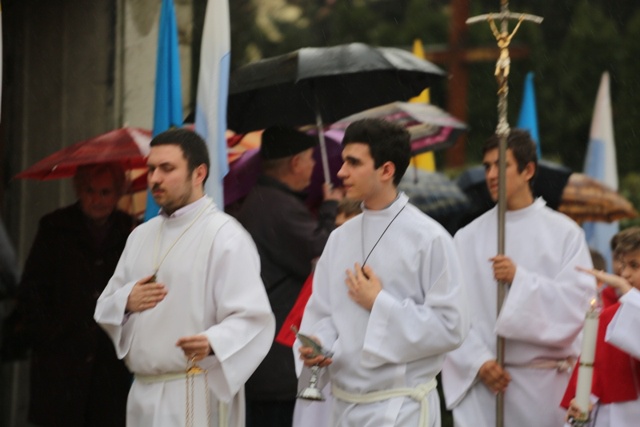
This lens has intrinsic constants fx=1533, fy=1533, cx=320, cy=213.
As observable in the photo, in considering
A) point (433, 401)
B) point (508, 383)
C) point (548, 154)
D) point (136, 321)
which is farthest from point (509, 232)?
point (548, 154)

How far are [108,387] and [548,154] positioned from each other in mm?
12531

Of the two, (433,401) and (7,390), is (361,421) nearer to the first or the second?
(433,401)

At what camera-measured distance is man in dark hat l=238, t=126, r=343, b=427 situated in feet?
26.3

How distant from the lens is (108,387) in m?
8.13

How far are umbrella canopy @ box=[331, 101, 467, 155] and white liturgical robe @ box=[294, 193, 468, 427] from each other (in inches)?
122

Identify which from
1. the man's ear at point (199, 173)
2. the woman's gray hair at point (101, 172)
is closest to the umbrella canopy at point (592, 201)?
the woman's gray hair at point (101, 172)

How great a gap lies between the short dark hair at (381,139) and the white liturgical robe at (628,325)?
118 cm

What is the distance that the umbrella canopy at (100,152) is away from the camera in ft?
25.9

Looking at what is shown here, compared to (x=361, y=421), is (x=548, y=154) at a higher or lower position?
higher

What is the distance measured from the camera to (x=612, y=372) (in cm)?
704

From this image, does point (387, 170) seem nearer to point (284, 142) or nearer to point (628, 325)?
point (628, 325)

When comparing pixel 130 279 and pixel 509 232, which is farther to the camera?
pixel 509 232

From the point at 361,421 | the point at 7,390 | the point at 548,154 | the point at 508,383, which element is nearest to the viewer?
the point at 361,421

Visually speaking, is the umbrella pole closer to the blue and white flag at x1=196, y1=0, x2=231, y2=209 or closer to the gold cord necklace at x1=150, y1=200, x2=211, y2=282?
the blue and white flag at x1=196, y1=0, x2=231, y2=209
